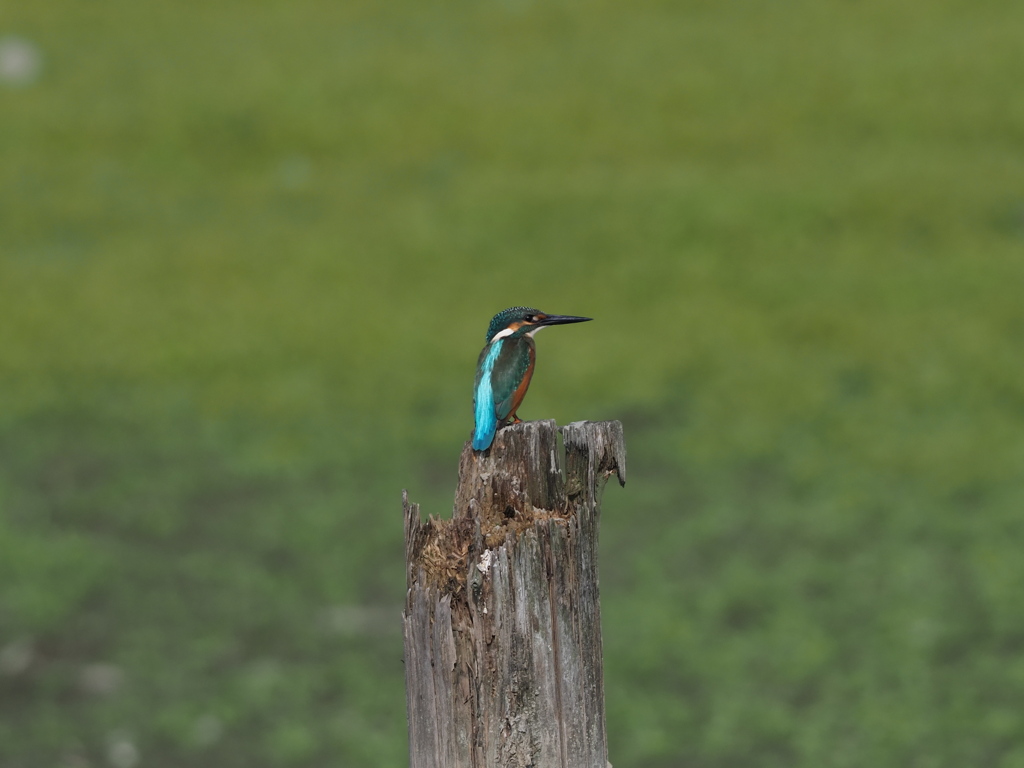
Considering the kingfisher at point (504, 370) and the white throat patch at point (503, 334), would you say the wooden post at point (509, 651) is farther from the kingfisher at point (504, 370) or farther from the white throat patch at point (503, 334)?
the white throat patch at point (503, 334)

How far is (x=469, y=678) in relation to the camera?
4027 millimetres

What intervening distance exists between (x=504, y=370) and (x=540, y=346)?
41.9ft

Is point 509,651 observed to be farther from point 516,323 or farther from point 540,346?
point 540,346

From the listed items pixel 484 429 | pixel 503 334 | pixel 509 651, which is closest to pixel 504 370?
pixel 503 334

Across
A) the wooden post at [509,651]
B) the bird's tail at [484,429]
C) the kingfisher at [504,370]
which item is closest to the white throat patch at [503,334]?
the kingfisher at [504,370]

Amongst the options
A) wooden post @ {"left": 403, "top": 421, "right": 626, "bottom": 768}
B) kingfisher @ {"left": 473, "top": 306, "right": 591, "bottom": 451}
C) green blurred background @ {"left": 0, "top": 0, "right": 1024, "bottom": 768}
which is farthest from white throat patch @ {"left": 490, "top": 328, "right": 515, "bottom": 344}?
green blurred background @ {"left": 0, "top": 0, "right": 1024, "bottom": 768}

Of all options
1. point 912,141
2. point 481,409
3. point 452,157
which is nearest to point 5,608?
point 481,409

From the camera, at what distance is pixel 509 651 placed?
400cm

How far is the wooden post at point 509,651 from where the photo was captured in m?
4.00

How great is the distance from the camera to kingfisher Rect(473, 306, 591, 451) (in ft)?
16.3

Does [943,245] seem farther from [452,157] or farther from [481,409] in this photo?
[481,409]

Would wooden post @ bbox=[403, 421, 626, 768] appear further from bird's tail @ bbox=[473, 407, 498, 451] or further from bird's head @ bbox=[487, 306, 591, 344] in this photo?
bird's head @ bbox=[487, 306, 591, 344]

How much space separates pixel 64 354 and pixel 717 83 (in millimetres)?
13196

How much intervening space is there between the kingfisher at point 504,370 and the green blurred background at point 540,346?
572cm
